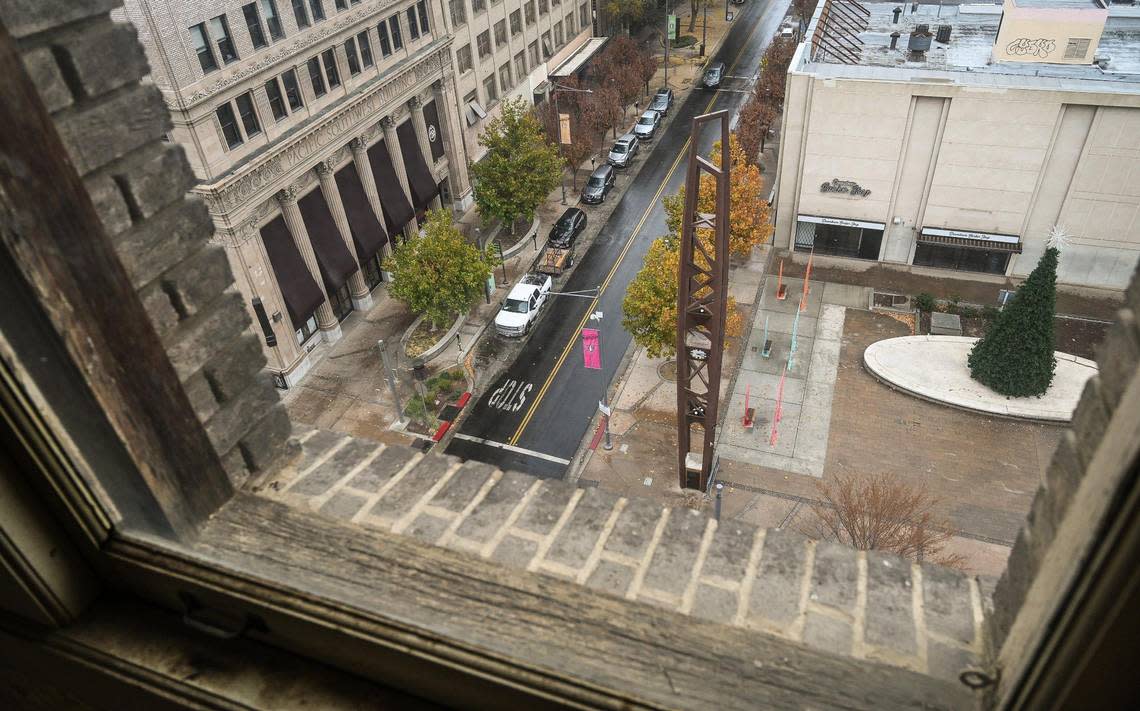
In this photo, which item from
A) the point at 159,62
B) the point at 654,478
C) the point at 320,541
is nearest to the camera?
the point at 320,541

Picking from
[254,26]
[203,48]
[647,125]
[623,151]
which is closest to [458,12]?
[623,151]

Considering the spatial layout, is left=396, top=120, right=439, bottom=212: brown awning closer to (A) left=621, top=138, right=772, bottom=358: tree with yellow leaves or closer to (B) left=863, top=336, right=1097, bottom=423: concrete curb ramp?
(A) left=621, top=138, right=772, bottom=358: tree with yellow leaves

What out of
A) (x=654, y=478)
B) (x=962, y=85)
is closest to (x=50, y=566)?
(x=654, y=478)

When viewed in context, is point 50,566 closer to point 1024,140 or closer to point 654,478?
point 654,478

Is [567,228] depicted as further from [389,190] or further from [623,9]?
[623,9]

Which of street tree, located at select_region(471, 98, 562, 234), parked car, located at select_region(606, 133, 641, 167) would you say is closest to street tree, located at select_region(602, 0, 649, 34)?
parked car, located at select_region(606, 133, 641, 167)

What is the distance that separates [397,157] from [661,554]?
33.2 metres

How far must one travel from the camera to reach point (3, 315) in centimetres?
337

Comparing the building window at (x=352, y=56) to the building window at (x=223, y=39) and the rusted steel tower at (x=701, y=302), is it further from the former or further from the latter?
the rusted steel tower at (x=701, y=302)

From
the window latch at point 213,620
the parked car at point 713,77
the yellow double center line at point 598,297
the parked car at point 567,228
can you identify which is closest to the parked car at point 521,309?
the yellow double center line at point 598,297

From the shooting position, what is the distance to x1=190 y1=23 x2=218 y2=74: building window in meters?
23.0

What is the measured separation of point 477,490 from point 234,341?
6.58 ft

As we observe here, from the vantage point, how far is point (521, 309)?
106 ft

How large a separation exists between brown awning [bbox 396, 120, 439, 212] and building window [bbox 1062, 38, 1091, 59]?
28.1m
